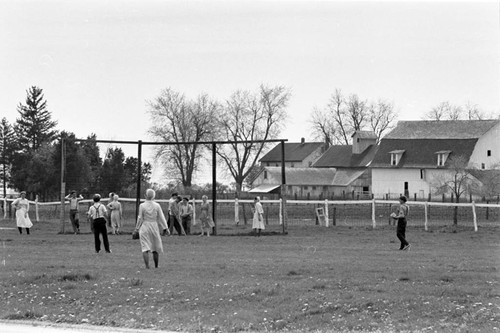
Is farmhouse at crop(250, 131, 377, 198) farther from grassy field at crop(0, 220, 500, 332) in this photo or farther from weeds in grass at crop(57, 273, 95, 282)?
weeds in grass at crop(57, 273, 95, 282)

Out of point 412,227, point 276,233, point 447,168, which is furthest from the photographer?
point 447,168

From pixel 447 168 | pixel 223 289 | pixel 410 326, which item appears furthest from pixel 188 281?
pixel 447 168

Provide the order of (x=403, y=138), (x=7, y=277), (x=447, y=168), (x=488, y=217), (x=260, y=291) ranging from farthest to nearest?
(x=403, y=138) → (x=447, y=168) → (x=488, y=217) → (x=7, y=277) → (x=260, y=291)

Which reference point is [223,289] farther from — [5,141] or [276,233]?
[5,141]

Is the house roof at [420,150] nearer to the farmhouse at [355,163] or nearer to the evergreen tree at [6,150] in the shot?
the farmhouse at [355,163]

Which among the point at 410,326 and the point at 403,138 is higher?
the point at 403,138

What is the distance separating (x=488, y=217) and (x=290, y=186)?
82.6m

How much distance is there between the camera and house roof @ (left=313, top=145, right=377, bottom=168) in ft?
418

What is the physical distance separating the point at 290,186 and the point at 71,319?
113 metres

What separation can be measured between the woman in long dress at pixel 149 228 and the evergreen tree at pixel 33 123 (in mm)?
85758

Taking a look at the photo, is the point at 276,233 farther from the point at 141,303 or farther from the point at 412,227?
the point at 141,303

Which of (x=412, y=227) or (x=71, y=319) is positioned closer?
(x=71, y=319)

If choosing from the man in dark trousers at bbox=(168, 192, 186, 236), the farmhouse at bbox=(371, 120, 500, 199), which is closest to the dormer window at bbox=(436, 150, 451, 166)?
the farmhouse at bbox=(371, 120, 500, 199)

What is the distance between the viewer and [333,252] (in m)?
25.8
